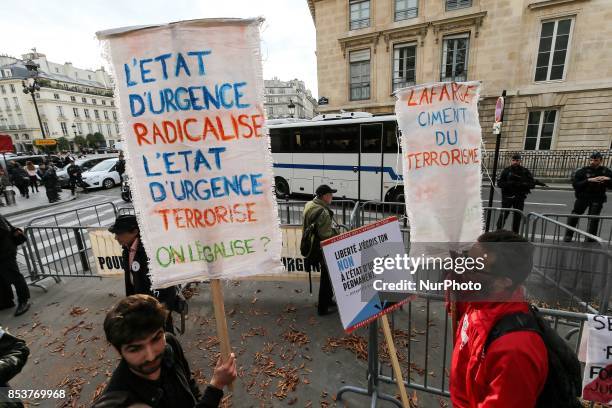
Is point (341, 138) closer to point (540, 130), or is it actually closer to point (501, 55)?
point (501, 55)

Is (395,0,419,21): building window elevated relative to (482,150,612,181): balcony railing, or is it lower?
elevated

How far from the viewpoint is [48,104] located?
6216 cm

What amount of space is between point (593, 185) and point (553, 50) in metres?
15.1

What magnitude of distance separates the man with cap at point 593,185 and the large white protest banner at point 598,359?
5.45 metres

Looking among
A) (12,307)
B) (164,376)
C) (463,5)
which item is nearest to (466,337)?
(164,376)

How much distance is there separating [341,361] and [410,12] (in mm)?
22221

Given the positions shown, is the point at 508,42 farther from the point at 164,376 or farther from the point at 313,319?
the point at 164,376

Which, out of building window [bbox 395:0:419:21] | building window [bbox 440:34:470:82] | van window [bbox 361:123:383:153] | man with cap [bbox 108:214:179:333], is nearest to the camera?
man with cap [bbox 108:214:179:333]

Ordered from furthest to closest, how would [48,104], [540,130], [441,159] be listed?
[48,104] < [540,130] < [441,159]

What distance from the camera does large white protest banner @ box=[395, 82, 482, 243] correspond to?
8.68ft

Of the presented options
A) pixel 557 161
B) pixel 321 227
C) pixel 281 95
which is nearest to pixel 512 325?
pixel 321 227

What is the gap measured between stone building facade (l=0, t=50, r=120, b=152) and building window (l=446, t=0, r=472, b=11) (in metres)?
66.4

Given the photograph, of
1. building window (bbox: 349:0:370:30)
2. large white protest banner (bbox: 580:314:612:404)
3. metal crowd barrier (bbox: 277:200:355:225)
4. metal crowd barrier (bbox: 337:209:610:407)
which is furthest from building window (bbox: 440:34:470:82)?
large white protest banner (bbox: 580:314:612:404)

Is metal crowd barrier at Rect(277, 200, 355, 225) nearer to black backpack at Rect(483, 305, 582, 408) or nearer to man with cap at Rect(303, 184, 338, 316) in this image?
man with cap at Rect(303, 184, 338, 316)
